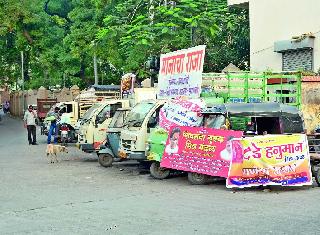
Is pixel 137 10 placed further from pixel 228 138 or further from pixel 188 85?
pixel 228 138

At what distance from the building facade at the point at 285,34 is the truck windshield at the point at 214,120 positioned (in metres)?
10.6

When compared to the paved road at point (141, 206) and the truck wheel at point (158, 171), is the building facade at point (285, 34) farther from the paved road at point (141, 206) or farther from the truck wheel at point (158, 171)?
the paved road at point (141, 206)

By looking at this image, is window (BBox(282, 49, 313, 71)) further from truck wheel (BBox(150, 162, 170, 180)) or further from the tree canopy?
truck wheel (BBox(150, 162, 170, 180))

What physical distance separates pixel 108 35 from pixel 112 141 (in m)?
9.78

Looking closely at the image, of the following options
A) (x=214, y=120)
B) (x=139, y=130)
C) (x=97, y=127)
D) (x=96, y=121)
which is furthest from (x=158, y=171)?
(x=96, y=121)

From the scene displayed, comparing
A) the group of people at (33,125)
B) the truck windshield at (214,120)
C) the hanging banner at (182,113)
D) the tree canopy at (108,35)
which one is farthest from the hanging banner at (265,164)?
the group of people at (33,125)

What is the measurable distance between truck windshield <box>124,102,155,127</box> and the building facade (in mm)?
9529

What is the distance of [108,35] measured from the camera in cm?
2472

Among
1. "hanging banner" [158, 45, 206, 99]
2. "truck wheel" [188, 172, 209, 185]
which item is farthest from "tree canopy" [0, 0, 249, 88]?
"truck wheel" [188, 172, 209, 185]

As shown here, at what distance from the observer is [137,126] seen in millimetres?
14641

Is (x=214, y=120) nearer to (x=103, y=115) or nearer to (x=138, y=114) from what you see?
(x=138, y=114)

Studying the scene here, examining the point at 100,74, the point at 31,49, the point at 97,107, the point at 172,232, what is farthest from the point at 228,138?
the point at 31,49

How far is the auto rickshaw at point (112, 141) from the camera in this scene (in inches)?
621

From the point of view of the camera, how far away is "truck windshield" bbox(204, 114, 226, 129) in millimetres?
12352
